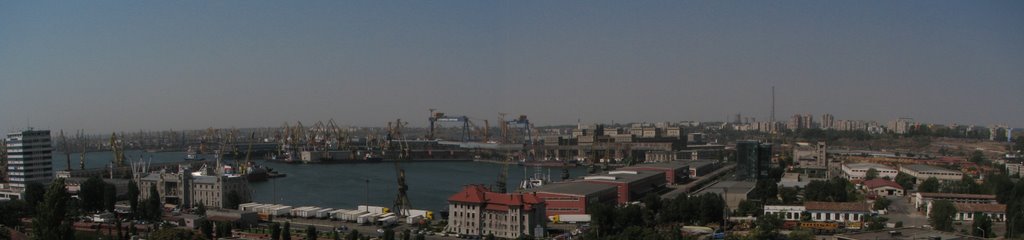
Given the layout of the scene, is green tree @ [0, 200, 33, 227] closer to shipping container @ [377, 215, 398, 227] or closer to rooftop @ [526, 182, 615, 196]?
shipping container @ [377, 215, 398, 227]

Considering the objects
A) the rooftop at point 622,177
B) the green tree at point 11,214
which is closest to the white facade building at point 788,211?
the rooftop at point 622,177

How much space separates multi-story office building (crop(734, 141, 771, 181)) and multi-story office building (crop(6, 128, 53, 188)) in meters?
10.2

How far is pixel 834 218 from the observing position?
7348mm

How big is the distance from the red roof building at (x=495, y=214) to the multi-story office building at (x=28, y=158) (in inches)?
285

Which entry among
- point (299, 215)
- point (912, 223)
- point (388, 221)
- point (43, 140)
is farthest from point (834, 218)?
point (43, 140)

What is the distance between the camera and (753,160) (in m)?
11.9

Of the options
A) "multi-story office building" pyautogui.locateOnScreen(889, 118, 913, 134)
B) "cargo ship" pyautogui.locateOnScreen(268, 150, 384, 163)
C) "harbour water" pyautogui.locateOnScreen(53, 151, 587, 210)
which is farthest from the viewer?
"multi-story office building" pyautogui.locateOnScreen(889, 118, 913, 134)

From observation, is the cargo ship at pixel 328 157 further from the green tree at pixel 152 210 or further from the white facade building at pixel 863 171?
the green tree at pixel 152 210

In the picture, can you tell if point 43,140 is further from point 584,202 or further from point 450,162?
point 450,162

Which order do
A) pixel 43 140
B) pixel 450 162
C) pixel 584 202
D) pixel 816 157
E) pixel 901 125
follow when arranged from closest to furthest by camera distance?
1. pixel 584 202
2. pixel 43 140
3. pixel 816 157
4. pixel 450 162
5. pixel 901 125

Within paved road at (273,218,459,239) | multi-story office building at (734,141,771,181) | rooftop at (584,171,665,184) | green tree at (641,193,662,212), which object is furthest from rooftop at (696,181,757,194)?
paved road at (273,218,459,239)

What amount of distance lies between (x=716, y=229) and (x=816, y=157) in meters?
10.1

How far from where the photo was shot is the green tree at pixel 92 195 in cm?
816

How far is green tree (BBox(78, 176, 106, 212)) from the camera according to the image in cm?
816
